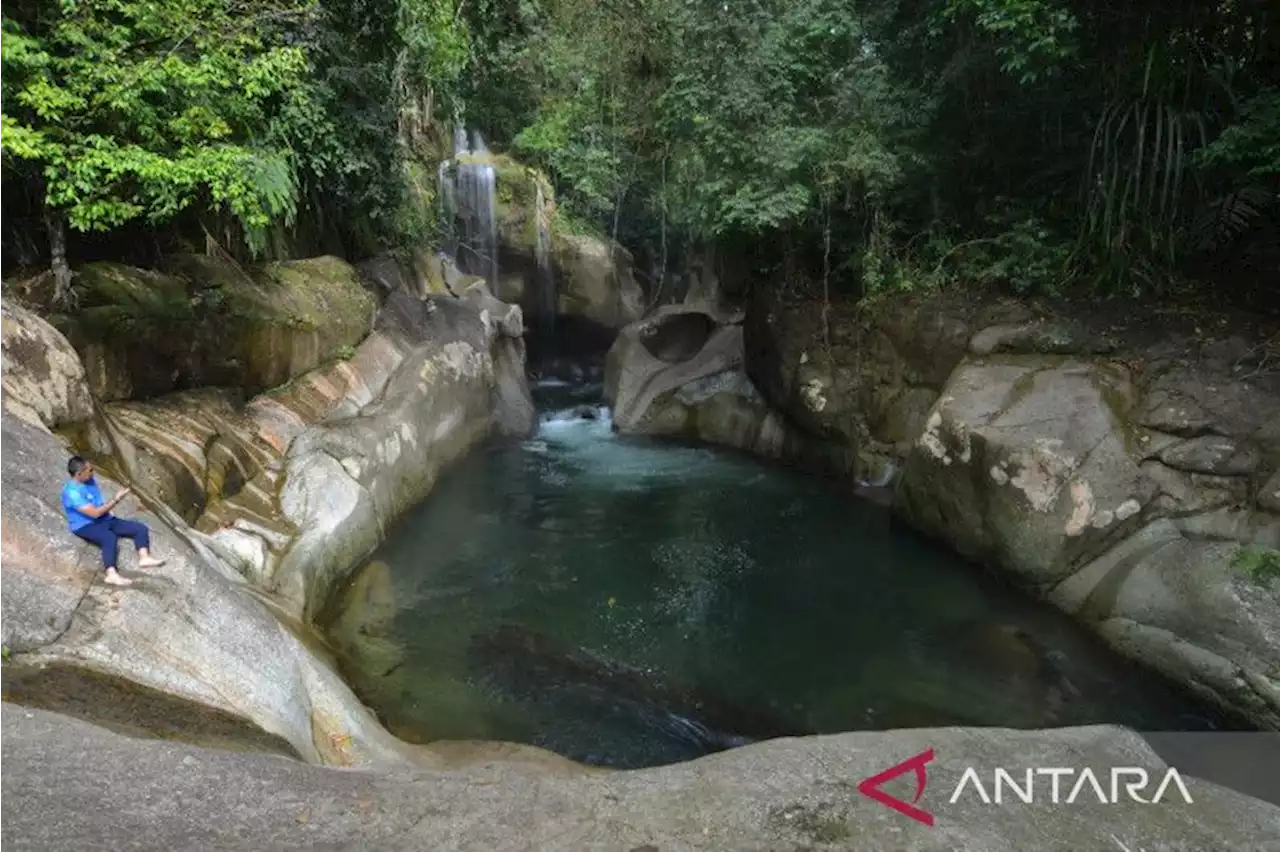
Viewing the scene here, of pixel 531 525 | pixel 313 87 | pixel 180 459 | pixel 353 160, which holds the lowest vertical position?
pixel 531 525

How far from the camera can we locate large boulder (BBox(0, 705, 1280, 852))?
3.53 metres

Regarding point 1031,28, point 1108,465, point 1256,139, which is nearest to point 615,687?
point 1108,465

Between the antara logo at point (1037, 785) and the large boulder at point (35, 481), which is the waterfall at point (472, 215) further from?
the antara logo at point (1037, 785)

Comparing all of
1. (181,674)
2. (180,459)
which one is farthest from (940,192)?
(181,674)

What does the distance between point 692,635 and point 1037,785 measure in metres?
4.83

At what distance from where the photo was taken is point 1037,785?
4.52 metres

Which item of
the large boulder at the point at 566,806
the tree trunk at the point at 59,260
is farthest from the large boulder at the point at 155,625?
the tree trunk at the point at 59,260

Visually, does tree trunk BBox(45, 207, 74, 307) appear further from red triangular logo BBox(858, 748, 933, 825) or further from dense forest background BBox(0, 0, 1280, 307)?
red triangular logo BBox(858, 748, 933, 825)

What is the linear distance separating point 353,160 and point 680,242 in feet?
43.4

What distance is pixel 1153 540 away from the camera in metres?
8.74

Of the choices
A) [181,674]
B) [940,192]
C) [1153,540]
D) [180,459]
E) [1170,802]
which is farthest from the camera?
[940,192]

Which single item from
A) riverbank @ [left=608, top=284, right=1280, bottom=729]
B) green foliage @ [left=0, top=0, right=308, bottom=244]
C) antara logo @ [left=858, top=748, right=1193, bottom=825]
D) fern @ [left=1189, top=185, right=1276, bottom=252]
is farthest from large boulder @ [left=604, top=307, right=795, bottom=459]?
antara logo @ [left=858, top=748, right=1193, bottom=825]

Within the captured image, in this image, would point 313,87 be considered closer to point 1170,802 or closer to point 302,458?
point 302,458

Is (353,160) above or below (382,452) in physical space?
above
